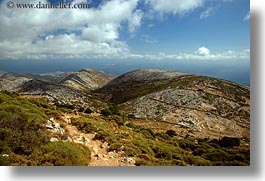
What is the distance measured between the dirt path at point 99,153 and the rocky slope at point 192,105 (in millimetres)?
1276

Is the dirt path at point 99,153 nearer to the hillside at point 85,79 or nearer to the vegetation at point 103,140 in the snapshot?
the vegetation at point 103,140

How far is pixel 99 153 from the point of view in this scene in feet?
29.1

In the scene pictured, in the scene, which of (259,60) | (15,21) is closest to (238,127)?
(259,60)

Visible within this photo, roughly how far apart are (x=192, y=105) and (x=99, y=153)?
3.05m

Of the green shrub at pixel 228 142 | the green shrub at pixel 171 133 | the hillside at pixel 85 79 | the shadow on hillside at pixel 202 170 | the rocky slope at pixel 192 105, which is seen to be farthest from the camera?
the hillside at pixel 85 79

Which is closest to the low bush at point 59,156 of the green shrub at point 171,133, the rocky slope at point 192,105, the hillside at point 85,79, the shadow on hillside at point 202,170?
the shadow on hillside at point 202,170

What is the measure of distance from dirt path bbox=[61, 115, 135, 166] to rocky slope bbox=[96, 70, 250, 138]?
4.19ft

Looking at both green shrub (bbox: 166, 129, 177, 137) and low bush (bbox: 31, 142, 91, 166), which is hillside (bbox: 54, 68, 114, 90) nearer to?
green shrub (bbox: 166, 129, 177, 137)

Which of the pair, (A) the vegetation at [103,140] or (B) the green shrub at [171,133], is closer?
(A) the vegetation at [103,140]

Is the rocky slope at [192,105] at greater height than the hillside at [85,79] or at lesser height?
lesser

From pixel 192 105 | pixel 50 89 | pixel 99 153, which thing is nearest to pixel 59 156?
pixel 99 153

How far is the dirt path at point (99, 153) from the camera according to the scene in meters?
8.66

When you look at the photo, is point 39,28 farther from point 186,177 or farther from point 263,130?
point 263,130

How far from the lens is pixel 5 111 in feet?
29.7
